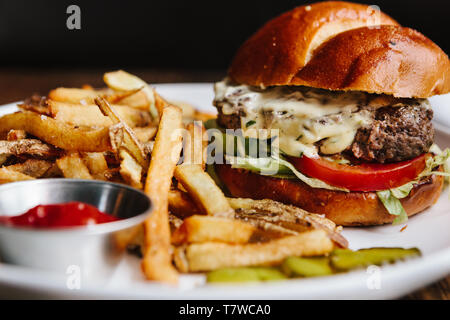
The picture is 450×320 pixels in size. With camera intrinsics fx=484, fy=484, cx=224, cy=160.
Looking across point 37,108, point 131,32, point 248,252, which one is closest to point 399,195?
point 248,252

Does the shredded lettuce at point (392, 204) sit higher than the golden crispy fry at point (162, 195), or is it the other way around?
the golden crispy fry at point (162, 195)

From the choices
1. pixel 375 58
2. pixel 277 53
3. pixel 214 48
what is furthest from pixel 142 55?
pixel 375 58

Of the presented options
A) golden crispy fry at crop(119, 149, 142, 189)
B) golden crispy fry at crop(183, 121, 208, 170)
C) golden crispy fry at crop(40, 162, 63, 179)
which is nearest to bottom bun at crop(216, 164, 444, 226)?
golden crispy fry at crop(183, 121, 208, 170)

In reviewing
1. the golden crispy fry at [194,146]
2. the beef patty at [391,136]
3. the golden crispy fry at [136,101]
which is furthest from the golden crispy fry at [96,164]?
the beef patty at [391,136]

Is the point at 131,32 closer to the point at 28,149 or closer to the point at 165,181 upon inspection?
the point at 28,149

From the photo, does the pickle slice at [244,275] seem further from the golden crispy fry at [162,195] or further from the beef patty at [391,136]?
the beef patty at [391,136]

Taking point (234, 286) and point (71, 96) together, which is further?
point (71, 96)
